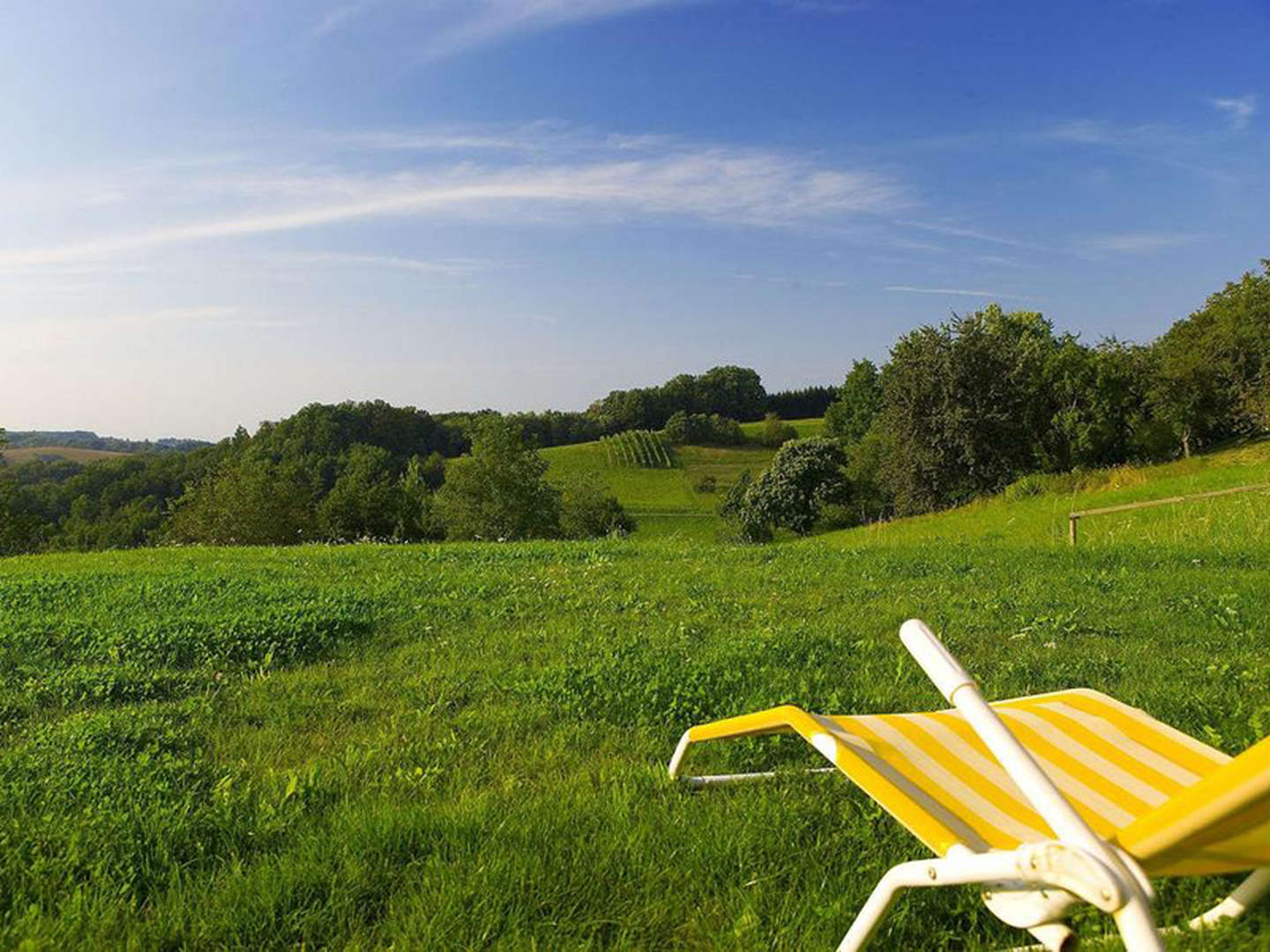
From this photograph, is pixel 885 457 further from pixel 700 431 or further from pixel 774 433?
pixel 700 431

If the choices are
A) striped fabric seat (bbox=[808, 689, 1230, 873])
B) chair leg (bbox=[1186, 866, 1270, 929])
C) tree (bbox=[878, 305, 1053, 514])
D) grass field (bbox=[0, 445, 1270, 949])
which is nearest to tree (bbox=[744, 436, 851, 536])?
tree (bbox=[878, 305, 1053, 514])

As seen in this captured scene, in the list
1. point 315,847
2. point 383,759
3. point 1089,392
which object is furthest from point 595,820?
point 1089,392

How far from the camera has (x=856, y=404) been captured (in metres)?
70.5

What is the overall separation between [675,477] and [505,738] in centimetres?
7735

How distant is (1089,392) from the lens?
1551 inches

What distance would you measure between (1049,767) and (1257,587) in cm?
734

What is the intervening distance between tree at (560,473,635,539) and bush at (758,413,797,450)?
105ft

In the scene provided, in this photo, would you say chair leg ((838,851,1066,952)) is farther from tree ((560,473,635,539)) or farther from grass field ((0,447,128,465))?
grass field ((0,447,128,465))

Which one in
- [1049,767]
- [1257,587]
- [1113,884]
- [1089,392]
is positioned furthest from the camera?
[1089,392]

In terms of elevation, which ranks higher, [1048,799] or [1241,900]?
[1048,799]

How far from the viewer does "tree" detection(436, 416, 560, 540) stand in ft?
153

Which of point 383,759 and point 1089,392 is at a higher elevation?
point 1089,392

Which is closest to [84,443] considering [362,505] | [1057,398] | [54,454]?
[54,454]

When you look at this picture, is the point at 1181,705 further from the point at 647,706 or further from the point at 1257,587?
the point at 1257,587
